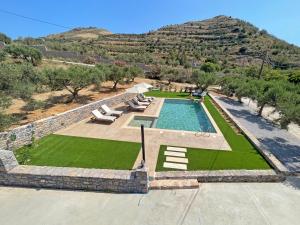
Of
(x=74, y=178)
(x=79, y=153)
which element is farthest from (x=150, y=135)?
(x=74, y=178)

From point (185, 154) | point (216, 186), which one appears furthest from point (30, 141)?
point (216, 186)

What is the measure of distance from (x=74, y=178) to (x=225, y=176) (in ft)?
17.4

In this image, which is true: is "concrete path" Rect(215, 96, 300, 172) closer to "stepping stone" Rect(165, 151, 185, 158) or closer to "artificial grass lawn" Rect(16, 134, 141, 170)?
"stepping stone" Rect(165, 151, 185, 158)

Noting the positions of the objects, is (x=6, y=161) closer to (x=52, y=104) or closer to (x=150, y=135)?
(x=150, y=135)

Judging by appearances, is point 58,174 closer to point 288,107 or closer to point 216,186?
point 216,186

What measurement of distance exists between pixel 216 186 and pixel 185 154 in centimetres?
234

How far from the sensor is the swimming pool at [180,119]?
13.7 metres

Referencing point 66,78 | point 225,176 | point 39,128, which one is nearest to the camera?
point 225,176

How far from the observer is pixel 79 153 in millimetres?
9242

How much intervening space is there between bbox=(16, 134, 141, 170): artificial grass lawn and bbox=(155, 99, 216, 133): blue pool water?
4.46 metres

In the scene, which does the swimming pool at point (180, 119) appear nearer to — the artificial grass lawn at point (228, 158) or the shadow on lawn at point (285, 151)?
the artificial grass lawn at point (228, 158)

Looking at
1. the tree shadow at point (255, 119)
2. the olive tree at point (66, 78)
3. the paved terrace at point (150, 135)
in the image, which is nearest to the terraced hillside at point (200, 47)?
the olive tree at point (66, 78)

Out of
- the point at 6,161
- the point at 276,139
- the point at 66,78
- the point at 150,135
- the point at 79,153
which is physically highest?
the point at 66,78

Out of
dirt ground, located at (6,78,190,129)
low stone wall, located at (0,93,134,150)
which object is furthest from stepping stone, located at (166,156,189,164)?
dirt ground, located at (6,78,190,129)
